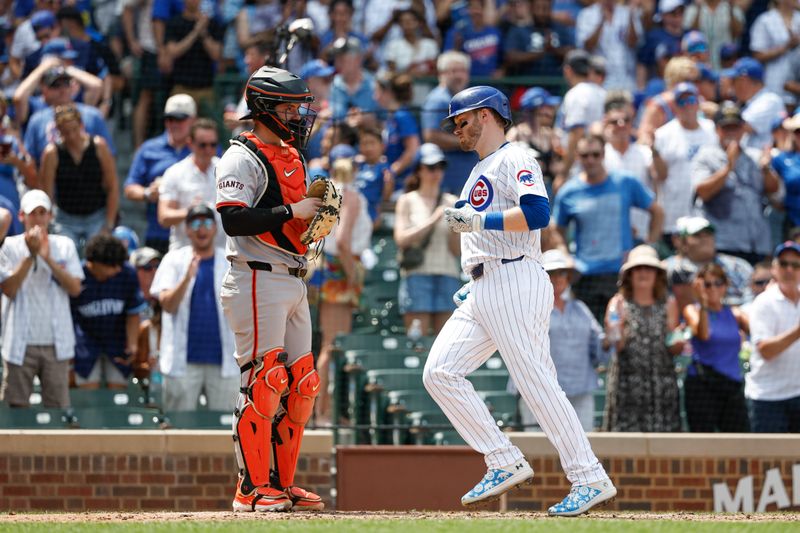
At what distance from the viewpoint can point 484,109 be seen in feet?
21.4

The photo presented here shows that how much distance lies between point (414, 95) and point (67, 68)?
128 inches

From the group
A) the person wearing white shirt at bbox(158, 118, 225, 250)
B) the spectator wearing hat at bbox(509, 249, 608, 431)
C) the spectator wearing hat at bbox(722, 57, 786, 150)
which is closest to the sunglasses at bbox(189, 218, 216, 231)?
the person wearing white shirt at bbox(158, 118, 225, 250)

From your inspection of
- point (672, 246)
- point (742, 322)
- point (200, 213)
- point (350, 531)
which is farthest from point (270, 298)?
point (672, 246)

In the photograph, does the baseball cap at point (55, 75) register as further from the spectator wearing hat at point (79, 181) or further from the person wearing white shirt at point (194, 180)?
the person wearing white shirt at point (194, 180)

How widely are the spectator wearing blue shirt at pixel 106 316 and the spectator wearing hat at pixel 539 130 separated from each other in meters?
3.44

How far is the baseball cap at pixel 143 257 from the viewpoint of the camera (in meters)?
10.4

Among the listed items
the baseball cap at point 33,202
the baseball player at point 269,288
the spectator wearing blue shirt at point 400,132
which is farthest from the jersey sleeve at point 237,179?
the spectator wearing blue shirt at point 400,132

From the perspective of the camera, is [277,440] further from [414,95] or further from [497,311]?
[414,95]

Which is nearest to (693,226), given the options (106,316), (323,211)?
(106,316)

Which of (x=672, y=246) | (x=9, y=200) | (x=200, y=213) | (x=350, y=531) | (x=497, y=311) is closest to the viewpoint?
(x=350, y=531)

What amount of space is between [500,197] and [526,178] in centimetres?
19

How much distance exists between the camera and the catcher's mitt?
630cm

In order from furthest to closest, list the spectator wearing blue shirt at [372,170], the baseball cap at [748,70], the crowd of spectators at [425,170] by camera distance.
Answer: the baseball cap at [748,70] < the spectator wearing blue shirt at [372,170] < the crowd of spectators at [425,170]

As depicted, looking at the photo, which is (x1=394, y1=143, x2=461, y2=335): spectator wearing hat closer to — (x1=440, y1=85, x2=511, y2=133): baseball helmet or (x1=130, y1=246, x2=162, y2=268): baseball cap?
(x1=130, y1=246, x2=162, y2=268): baseball cap
